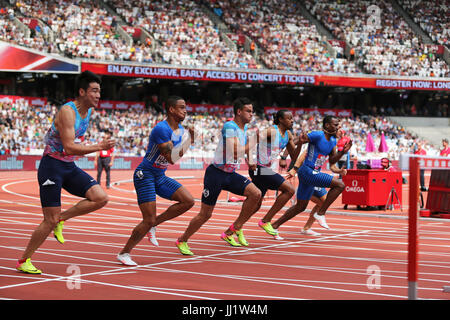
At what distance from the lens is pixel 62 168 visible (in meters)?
7.84

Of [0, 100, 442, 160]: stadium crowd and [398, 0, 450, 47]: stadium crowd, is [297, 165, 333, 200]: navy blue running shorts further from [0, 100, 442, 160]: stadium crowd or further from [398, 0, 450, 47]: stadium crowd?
[398, 0, 450, 47]: stadium crowd

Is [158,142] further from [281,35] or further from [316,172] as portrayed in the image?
[281,35]

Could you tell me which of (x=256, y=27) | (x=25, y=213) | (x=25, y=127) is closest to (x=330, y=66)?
(x=256, y=27)

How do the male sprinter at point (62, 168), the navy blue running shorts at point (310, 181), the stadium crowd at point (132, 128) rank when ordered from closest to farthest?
1. the male sprinter at point (62, 168)
2. the navy blue running shorts at point (310, 181)
3. the stadium crowd at point (132, 128)

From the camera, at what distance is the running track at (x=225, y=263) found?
Result: 22.6 ft

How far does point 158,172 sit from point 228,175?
4.78ft

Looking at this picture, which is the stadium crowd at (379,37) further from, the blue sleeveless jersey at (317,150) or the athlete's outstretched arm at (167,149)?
the athlete's outstretched arm at (167,149)

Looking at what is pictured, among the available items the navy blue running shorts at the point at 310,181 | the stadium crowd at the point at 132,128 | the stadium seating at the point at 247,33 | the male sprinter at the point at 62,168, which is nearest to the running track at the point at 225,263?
the male sprinter at the point at 62,168

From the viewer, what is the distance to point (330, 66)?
50.3m

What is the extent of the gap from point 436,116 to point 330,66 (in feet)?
40.9

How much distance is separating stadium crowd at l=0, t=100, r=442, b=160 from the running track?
18.8 metres

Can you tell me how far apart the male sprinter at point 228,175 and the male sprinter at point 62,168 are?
6.20 ft

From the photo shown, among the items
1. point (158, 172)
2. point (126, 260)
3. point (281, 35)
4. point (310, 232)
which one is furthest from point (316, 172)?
point (281, 35)
